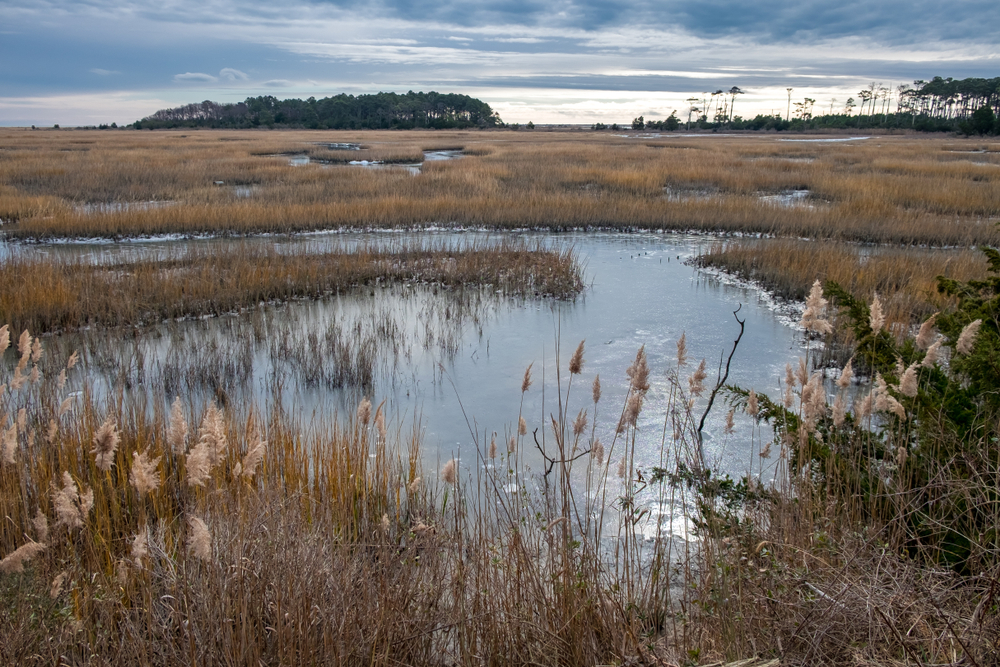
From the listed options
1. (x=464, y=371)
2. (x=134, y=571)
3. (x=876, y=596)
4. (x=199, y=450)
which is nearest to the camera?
(x=876, y=596)

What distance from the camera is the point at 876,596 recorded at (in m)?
2.12

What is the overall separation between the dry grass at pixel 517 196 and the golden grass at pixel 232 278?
3.94 meters

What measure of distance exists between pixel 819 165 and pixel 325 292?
24329 mm

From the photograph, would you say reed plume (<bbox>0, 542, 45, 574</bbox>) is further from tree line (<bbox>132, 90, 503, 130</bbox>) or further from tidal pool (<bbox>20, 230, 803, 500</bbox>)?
tree line (<bbox>132, 90, 503, 130</bbox>)

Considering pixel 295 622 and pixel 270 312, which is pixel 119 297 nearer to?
pixel 270 312

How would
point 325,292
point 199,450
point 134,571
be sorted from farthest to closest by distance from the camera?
1. point 325,292
2. point 134,571
3. point 199,450

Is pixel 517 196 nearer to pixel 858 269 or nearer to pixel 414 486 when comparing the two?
pixel 858 269

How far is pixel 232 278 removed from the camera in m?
10.4

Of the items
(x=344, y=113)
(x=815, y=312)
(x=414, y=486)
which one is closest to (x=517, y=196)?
(x=815, y=312)

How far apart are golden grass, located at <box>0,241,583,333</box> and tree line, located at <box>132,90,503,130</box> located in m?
73.6

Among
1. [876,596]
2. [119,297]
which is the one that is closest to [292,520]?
[876,596]

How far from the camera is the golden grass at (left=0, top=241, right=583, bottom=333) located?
349 inches

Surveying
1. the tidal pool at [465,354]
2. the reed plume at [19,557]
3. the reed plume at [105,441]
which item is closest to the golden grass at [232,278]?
the tidal pool at [465,354]

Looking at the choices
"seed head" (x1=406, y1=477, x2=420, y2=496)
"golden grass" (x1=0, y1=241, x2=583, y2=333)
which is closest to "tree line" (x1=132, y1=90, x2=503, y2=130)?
"golden grass" (x1=0, y1=241, x2=583, y2=333)
